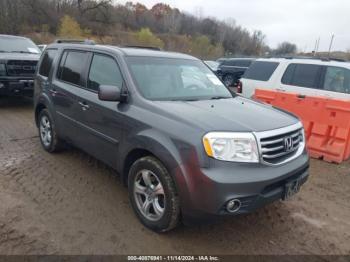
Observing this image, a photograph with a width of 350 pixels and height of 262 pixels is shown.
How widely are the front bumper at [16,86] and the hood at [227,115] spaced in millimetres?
6521

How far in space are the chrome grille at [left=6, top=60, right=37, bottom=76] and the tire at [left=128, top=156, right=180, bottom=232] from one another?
21.7 ft

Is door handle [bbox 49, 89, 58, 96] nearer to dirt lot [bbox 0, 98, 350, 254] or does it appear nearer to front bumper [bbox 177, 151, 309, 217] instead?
dirt lot [bbox 0, 98, 350, 254]

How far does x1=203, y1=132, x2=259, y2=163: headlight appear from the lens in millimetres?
2760

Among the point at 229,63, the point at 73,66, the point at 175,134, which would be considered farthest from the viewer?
the point at 229,63

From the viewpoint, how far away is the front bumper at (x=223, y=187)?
8.82 ft

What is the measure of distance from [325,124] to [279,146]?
347 centimetres

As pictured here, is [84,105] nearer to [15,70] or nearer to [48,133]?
[48,133]

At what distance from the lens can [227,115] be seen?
3.19 metres

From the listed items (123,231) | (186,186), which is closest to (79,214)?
(123,231)

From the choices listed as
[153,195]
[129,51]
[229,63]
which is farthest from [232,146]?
[229,63]

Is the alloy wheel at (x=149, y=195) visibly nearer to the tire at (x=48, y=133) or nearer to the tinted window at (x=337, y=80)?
the tire at (x=48, y=133)

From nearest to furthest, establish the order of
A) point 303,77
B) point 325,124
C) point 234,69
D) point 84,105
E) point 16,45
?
point 84,105 → point 325,124 → point 303,77 → point 16,45 → point 234,69

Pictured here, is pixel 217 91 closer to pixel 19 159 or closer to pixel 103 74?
pixel 103 74

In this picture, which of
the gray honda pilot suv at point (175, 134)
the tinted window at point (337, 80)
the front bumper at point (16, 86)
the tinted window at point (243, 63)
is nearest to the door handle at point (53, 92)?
the gray honda pilot suv at point (175, 134)
